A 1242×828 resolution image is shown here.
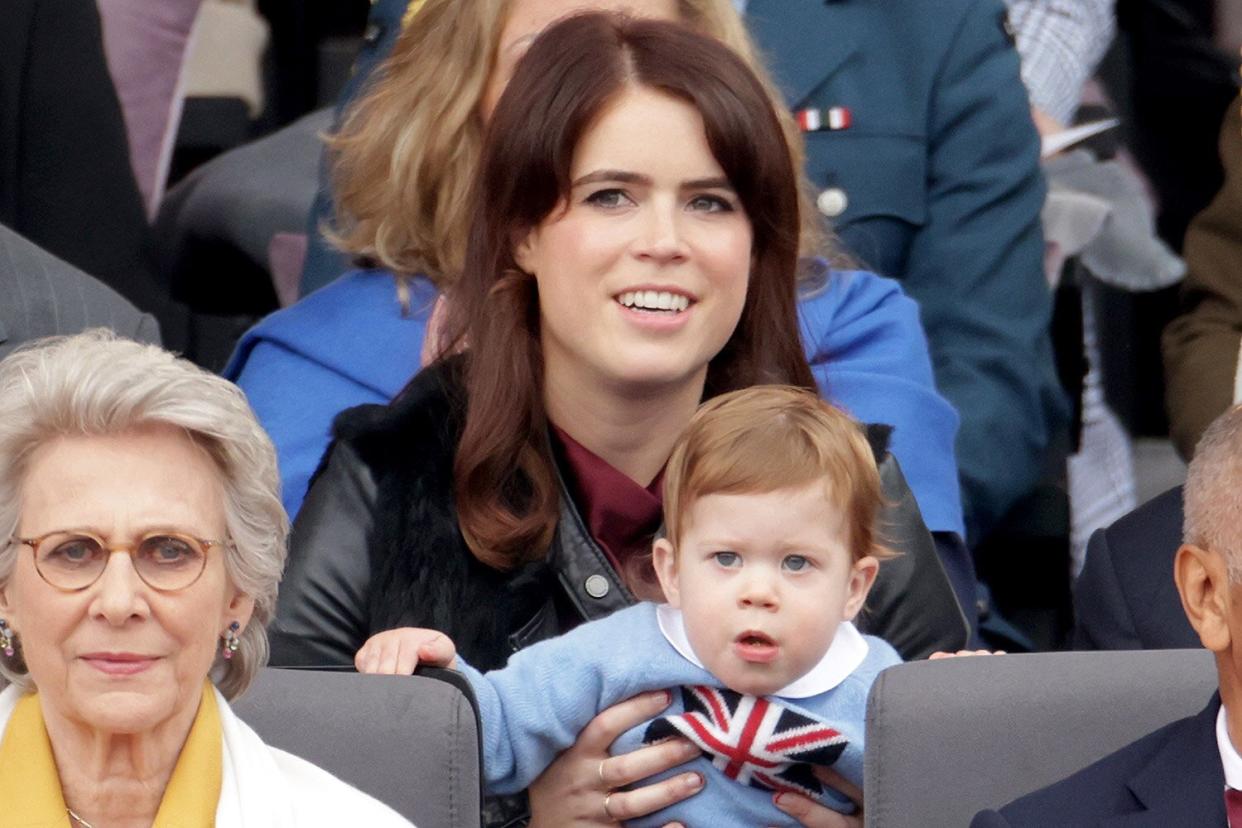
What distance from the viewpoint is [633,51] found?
303cm

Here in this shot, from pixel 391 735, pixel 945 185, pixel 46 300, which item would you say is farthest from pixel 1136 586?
pixel 46 300

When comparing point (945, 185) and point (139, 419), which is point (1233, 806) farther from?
point (945, 185)

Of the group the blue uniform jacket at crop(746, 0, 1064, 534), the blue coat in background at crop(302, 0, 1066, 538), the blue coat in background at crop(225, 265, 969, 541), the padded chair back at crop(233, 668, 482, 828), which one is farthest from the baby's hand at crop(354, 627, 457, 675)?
the blue uniform jacket at crop(746, 0, 1064, 534)

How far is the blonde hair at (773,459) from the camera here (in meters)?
2.58

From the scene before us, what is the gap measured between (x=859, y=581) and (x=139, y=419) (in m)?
0.86

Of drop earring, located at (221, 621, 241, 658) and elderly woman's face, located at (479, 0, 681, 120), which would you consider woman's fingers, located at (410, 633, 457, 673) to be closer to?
drop earring, located at (221, 621, 241, 658)

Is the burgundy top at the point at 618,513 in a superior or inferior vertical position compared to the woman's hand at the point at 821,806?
superior

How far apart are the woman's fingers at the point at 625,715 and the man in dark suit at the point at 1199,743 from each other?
1.56 feet

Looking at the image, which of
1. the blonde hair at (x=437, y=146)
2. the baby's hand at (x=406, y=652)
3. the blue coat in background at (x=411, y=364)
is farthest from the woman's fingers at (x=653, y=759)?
the blonde hair at (x=437, y=146)

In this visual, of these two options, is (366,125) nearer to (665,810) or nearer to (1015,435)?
(1015,435)

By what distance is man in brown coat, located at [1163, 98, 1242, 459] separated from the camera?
3.95 metres

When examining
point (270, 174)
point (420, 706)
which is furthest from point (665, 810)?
point (270, 174)

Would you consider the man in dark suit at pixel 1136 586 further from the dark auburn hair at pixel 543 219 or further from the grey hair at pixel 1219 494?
the grey hair at pixel 1219 494

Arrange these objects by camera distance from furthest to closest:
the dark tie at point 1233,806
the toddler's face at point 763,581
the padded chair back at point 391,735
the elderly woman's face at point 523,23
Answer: the elderly woman's face at point 523,23, the toddler's face at point 763,581, the padded chair back at point 391,735, the dark tie at point 1233,806
